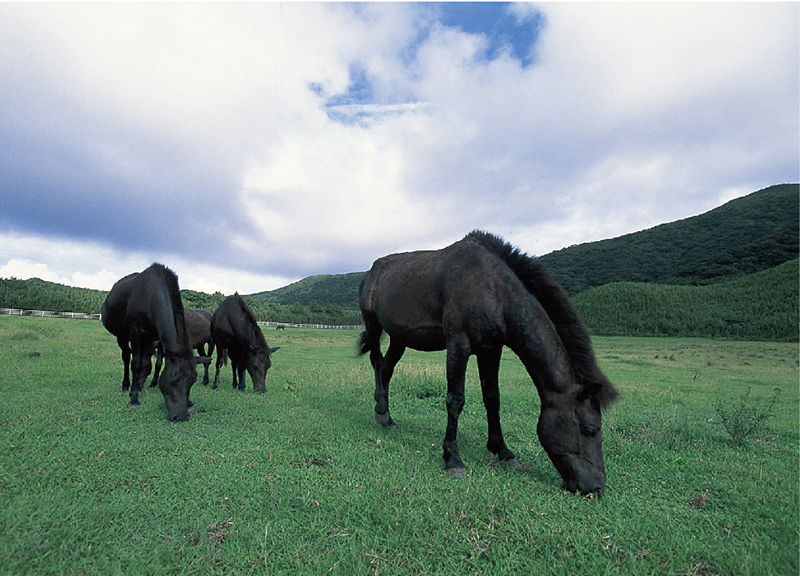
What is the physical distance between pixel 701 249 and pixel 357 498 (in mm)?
127258

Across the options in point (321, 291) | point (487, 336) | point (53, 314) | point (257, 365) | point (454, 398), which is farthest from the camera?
point (321, 291)

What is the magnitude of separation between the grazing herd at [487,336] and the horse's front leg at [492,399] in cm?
1

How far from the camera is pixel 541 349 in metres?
4.11

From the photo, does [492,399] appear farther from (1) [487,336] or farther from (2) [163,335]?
(2) [163,335]

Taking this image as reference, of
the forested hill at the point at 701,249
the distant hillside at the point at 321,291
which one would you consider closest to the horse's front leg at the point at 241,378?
the forested hill at the point at 701,249

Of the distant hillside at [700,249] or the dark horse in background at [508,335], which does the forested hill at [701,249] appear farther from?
the dark horse in background at [508,335]

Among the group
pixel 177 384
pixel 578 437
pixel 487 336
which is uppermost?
pixel 487 336

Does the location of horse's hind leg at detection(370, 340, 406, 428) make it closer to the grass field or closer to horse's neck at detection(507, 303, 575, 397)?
the grass field

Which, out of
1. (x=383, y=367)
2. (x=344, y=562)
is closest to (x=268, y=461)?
(x=344, y=562)

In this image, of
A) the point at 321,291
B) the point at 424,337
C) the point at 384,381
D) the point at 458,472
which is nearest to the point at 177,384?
the point at 384,381

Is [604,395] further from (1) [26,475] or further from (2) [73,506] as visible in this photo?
(1) [26,475]

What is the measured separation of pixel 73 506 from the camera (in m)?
3.09

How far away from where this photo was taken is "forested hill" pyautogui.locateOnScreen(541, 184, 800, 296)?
280ft

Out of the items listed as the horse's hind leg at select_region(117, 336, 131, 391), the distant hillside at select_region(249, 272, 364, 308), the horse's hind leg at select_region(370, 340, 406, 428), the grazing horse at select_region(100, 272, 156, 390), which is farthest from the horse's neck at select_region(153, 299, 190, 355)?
the distant hillside at select_region(249, 272, 364, 308)
